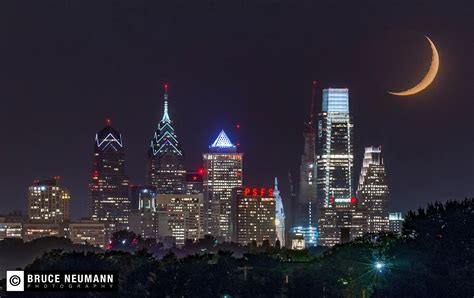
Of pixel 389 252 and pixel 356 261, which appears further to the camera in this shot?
pixel 356 261

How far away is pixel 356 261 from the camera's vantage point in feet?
436

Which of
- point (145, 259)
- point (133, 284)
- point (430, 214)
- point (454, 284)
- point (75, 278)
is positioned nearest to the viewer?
point (75, 278)

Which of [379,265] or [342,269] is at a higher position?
[379,265]

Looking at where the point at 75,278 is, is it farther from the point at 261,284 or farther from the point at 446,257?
the point at 261,284

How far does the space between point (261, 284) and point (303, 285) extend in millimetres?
4678

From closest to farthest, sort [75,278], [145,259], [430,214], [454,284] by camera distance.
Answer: [75,278] → [454,284] → [430,214] → [145,259]

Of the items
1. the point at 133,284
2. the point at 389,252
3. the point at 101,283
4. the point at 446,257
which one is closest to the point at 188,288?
the point at 133,284

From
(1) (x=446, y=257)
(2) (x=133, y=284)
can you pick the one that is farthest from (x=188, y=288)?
(1) (x=446, y=257)

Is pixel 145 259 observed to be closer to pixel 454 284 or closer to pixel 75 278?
pixel 454 284

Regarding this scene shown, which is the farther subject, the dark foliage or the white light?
the white light

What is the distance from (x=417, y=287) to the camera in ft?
322

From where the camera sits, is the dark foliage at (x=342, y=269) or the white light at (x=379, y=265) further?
the white light at (x=379, y=265)

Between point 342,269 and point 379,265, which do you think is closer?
point 379,265

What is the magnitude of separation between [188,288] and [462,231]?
21.9 m
